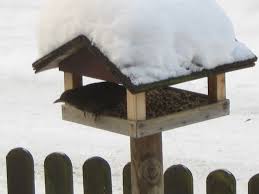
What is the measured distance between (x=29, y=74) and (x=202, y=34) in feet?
15.8

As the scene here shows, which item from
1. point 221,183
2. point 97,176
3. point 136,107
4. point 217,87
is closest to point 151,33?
point 136,107

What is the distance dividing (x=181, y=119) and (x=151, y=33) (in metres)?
0.42

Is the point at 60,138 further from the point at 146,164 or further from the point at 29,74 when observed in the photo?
the point at 146,164

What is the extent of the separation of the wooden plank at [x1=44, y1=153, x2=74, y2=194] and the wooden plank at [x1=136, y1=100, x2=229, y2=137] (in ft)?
2.76

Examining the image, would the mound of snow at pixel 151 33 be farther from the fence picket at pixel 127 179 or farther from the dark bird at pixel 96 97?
the fence picket at pixel 127 179

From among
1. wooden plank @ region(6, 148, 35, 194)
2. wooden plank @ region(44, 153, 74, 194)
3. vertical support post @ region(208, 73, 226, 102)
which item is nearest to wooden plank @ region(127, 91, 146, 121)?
vertical support post @ region(208, 73, 226, 102)

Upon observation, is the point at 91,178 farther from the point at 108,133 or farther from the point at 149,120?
the point at 108,133

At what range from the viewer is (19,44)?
26.7 feet

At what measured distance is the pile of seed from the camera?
2.66 metres

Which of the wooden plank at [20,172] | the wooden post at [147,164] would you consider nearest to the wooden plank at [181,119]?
the wooden post at [147,164]

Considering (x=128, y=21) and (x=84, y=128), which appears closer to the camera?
(x=128, y=21)

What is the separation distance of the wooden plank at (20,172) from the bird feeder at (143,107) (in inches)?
27.3

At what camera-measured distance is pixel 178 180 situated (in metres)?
3.15

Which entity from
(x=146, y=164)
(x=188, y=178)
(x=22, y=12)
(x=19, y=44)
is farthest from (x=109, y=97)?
(x=22, y=12)
